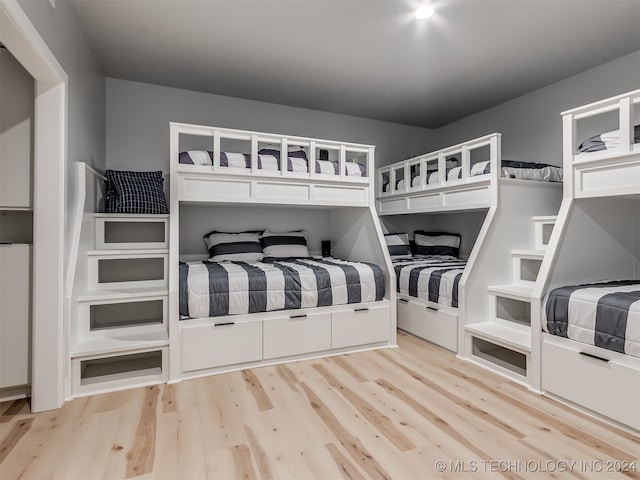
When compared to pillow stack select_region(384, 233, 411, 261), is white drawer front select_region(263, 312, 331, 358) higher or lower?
lower

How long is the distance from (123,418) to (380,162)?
365cm

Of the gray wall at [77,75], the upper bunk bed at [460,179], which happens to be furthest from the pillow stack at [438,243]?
the gray wall at [77,75]

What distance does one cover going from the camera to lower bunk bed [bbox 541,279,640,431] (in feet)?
5.28

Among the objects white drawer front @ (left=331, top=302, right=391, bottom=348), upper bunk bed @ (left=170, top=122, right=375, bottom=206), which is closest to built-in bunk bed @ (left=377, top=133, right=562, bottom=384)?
white drawer front @ (left=331, top=302, right=391, bottom=348)

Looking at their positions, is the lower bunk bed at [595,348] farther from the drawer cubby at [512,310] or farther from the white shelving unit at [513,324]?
the drawer cubby at [512,310]

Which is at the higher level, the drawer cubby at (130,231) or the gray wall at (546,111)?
the gray wall at (546,111)

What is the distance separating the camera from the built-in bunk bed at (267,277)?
2.23 meters

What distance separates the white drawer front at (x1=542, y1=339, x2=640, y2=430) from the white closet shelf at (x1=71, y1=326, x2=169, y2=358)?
7.45ft

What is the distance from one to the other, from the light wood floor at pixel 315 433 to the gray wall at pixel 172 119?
2.16 m

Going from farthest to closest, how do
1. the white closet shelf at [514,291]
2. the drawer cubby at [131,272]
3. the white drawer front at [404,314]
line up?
the white drawer front at [404,314]
the drawer cubby at [131,272]
the white closet shelf at [514,291]

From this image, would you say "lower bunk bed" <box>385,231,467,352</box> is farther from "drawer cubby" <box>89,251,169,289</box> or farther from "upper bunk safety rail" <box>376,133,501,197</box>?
"drawer cubby" <box>89,251,169,289</box>

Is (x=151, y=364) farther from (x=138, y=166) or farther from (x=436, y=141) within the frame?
(x=436, y=141)

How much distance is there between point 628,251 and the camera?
2.41m

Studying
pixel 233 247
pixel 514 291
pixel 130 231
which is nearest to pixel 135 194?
pixel 130 231
